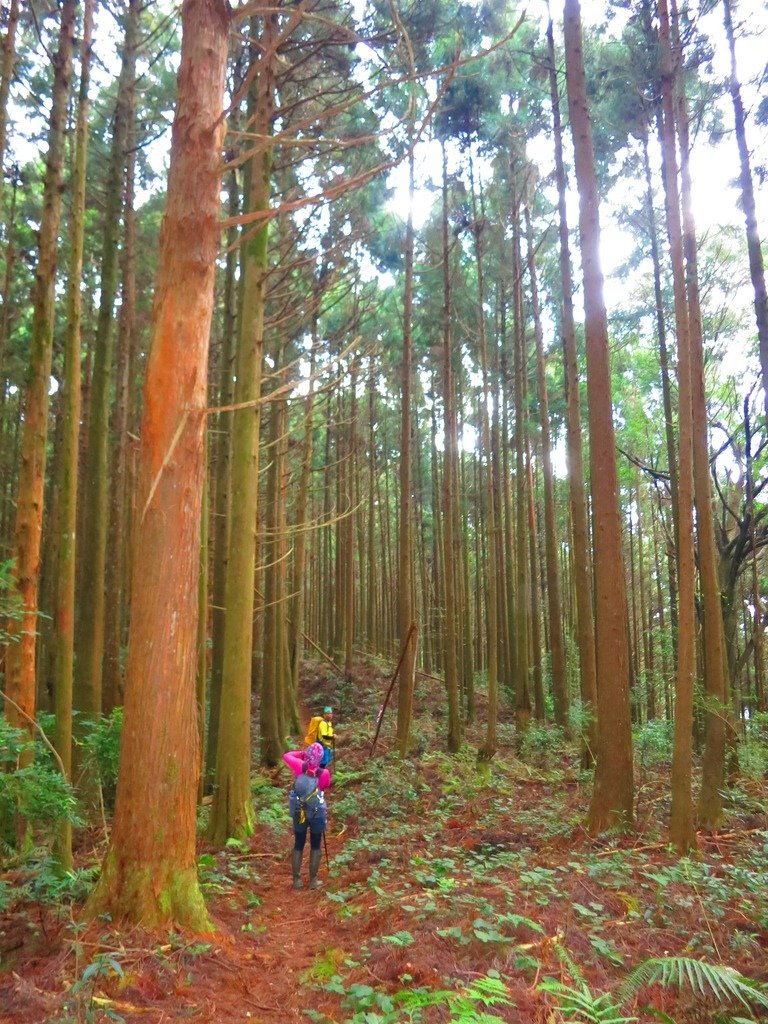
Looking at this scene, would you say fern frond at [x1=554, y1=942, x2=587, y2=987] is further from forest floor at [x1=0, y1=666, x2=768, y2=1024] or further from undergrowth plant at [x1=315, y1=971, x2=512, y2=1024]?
undergrowth plant at [x1=315, y1=971, x2=512, y2=1024]

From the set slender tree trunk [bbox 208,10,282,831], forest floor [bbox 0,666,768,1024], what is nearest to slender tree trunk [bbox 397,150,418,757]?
forest floor [bbox 0,666,768,1024]

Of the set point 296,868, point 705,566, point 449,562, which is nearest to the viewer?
point 296,868

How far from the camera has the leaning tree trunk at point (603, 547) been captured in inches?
289

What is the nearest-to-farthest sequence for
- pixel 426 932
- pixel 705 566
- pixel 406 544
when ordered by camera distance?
pixel 426 932, pixel 705 566, pixel 406 544

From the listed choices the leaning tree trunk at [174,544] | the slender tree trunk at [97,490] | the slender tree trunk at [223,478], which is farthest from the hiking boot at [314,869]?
the slender tree trunk at [97,490]

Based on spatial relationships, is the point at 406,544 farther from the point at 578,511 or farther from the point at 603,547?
the point at 603,547

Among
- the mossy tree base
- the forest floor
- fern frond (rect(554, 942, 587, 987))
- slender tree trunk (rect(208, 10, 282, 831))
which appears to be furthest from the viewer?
slender tree trunk (rect(208, 10, 282, 831))

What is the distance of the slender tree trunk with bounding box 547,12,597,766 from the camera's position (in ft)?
35.3

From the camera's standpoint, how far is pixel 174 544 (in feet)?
14.6

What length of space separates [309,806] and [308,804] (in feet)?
0.09

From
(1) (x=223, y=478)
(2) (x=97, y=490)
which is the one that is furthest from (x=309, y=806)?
(1) (x=223, y=478)

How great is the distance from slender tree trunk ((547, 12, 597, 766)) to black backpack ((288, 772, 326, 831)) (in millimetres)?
4924

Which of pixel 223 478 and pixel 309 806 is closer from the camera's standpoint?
pixel 309 806

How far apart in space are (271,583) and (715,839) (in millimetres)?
9068
